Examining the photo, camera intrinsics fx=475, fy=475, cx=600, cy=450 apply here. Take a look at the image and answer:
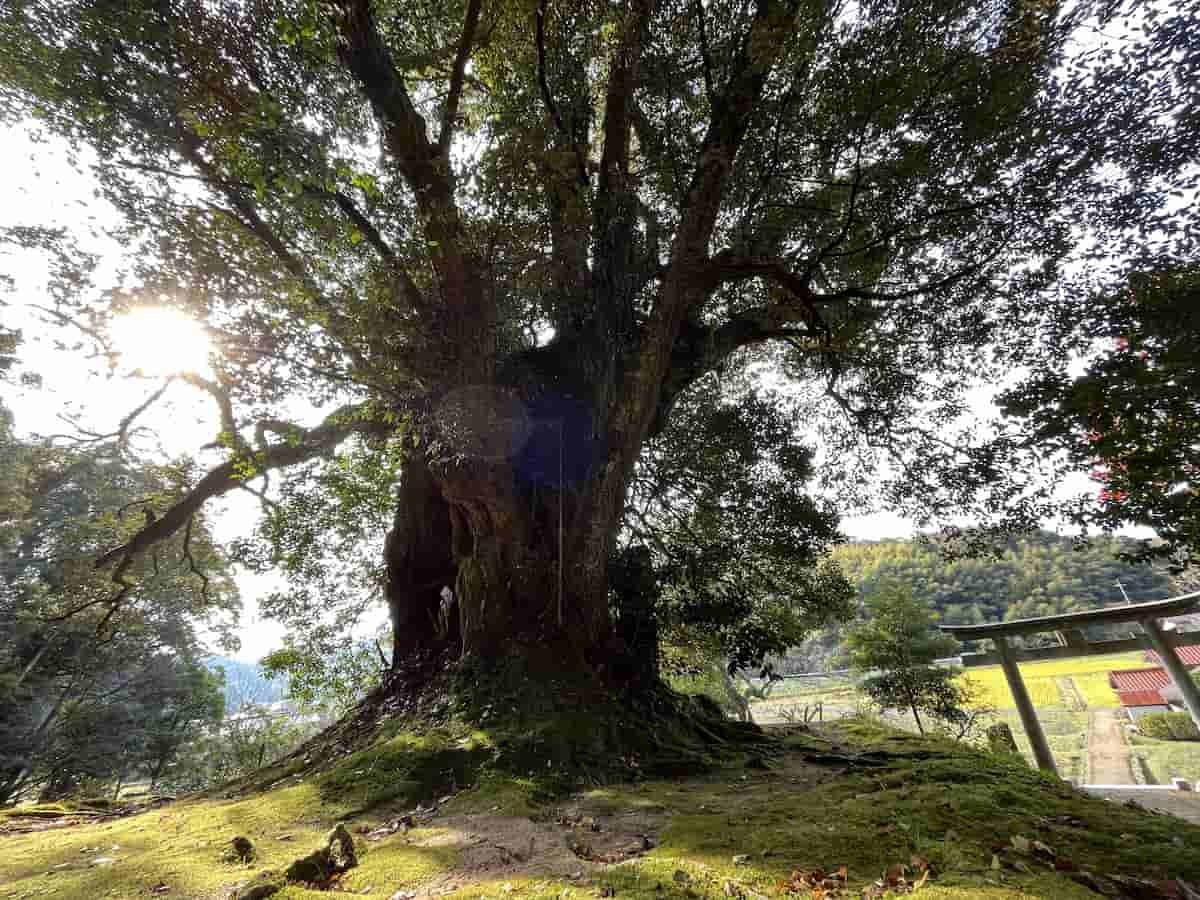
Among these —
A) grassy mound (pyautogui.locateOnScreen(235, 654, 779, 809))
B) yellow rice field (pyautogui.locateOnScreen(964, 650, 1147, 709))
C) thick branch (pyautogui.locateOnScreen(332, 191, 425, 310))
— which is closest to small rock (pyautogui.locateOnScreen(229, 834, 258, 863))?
grassy mound (pyautogui.locateOnScreen(235, 654, 779, 809))

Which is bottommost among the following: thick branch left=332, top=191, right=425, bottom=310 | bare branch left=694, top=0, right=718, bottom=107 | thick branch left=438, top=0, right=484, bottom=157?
thick branch left=332, top=191, right=425, bottom=310

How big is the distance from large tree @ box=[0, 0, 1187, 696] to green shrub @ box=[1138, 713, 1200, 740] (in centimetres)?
1883

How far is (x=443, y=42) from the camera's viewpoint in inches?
246

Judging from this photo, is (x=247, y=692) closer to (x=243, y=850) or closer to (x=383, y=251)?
(x=383, y=251)

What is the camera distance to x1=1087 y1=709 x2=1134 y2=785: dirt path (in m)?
11.7

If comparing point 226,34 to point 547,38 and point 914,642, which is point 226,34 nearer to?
point 547,38

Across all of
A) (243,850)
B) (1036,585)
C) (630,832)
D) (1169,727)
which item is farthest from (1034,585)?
(243,850)

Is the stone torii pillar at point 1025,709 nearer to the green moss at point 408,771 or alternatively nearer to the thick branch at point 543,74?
the green moss at point 408,771

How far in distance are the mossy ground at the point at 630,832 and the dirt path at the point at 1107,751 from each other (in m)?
12.9

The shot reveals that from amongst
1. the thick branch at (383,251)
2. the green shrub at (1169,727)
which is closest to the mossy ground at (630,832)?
the thick branch at (383,251)

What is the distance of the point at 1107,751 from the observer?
48.9 feet

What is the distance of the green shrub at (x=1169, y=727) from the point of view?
15.2 m

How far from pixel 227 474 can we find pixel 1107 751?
24521 mm

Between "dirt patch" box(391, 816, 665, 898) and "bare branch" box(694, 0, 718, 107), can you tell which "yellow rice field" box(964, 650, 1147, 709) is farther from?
"bare branch" box(694, 0, 718, 107)
